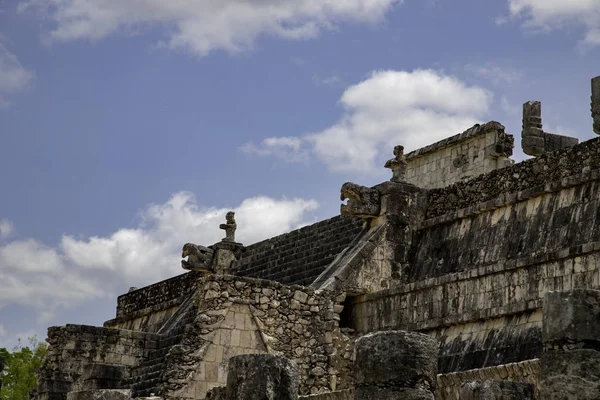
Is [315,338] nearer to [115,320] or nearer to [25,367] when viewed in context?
[115,320]

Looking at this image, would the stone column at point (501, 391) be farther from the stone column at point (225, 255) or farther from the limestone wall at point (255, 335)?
the stone column at point (225, 255)

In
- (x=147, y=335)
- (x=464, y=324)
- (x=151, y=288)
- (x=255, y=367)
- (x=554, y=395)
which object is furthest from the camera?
(x=151, y=288)

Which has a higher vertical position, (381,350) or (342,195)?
(342,195)

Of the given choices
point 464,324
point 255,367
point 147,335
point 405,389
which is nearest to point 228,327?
point 464,324

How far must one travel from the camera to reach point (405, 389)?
31.2ft

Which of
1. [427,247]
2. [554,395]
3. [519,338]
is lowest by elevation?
[554,395]

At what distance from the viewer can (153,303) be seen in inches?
1065

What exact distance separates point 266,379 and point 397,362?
1.28m

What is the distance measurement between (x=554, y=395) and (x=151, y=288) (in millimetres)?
19512

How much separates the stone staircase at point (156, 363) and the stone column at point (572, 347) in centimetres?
930

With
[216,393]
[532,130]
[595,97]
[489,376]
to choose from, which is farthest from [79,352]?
[489,376]

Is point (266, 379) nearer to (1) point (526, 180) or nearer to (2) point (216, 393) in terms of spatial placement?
(2) point (216, 393)

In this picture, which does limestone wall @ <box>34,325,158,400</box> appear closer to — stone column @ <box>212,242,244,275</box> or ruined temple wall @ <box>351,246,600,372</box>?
stone column @ <box>212,242,244,275</box>

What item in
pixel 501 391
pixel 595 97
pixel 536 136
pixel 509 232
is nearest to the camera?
pixel 501 391
